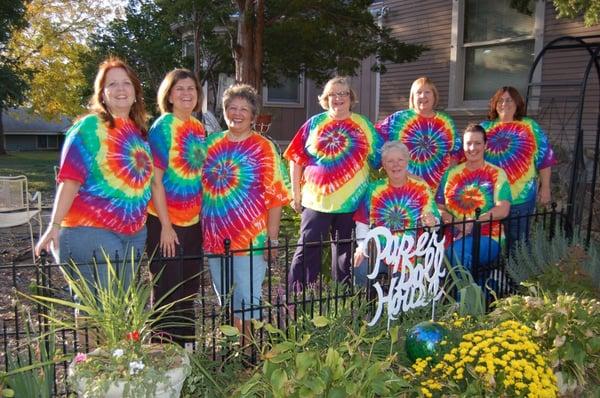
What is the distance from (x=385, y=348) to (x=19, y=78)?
13976 millimetres

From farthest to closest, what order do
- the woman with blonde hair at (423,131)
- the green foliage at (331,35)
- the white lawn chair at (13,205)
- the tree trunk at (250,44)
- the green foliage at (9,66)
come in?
the green foliage at (9,66), the green foliage at (331,35), the tree trunk at (250,44), the white lawn chair at (13,205), the woman with blonde hair at (423,131)

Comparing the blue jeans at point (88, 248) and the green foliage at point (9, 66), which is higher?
the green foliage at point (9, 66)

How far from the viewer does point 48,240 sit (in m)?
2.87

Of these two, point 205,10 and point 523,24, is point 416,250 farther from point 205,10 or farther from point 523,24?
point 205,10

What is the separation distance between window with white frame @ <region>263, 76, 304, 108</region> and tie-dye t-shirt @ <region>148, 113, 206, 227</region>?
1155 cm

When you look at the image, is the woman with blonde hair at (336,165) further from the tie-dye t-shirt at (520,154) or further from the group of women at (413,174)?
Answer: the tie-dye t-shirt at (520,154)

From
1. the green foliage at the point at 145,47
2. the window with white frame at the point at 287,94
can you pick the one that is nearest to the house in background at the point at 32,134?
the green foliage at the point at 145,47

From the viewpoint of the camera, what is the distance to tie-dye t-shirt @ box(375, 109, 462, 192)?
420 centimetres

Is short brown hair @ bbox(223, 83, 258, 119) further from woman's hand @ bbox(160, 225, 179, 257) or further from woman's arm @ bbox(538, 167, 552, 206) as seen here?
woman's arm @ bbox(538, 167, 552, 206)

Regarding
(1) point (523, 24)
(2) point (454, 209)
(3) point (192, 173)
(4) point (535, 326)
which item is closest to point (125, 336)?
(3) point (192, 173)

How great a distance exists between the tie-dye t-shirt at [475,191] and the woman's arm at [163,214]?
1.99m

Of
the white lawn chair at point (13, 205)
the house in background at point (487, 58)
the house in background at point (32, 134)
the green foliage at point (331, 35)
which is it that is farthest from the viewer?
the house in background at point (32, 134)

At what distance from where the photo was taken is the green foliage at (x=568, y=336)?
2816 millimetres

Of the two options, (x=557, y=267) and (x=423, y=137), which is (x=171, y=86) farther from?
(x=557, y=267)
